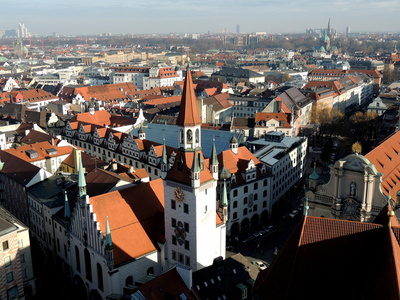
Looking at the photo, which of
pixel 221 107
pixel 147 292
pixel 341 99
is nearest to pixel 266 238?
pixel 147 292

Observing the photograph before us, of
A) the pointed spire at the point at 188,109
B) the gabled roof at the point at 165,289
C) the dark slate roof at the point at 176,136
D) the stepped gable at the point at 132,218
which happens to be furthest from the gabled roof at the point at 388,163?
the gabled roof at the point at 165,289

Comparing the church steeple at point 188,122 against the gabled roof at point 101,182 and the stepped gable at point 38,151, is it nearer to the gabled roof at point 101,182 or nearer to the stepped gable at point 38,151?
the gabled roof at point 101,182

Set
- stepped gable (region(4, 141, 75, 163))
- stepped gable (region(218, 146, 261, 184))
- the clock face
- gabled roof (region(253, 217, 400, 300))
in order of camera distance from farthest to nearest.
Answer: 1. stepped gable (region(4, 141, 75, 163))
2. stepped gable (region(218, 146, 261, 184))
3. the clock face
4. gabled roof (region(253, 217, 400, 300))

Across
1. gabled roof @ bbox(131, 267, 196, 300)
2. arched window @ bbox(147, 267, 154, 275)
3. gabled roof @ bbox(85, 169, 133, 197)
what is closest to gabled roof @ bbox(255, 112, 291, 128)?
gabled roof @ bbox(85, 169, 133, 197)

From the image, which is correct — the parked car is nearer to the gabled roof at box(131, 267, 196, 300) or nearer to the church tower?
the church tower

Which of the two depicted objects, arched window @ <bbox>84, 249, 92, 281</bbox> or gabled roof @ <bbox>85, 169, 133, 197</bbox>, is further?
gabled roof @ <bbox>85, 169, 133, 197</bbox>

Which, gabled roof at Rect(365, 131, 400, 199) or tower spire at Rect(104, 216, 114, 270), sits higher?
gabled roof at Rect(365, 131, 400, 199)

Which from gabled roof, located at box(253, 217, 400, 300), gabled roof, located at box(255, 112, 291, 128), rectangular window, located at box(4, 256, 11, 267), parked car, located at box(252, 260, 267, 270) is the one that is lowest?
parked car, located at box(252, 260, 267, 270)

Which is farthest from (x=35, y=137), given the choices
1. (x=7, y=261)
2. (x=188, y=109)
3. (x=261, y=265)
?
(x=261, y=265)
